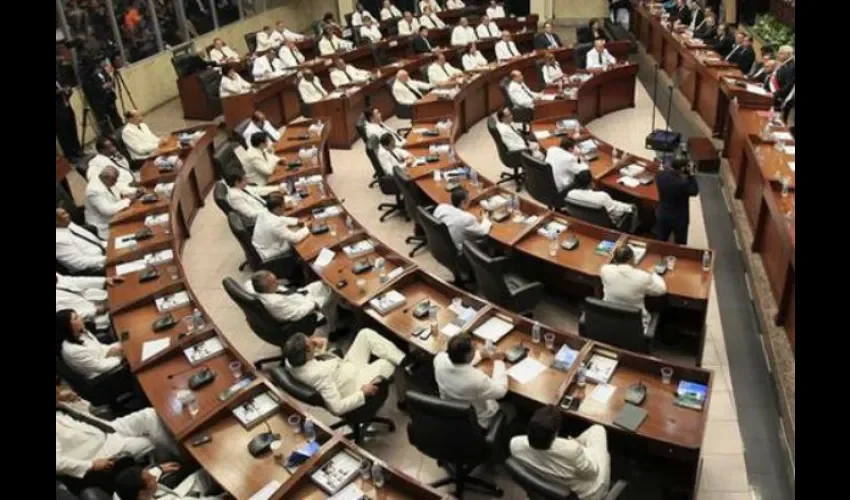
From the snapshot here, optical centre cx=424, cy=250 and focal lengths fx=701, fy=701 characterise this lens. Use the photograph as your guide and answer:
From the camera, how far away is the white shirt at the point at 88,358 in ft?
18.0

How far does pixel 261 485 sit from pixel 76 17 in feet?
40.2

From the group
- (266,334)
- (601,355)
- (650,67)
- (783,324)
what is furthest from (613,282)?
(650,67)

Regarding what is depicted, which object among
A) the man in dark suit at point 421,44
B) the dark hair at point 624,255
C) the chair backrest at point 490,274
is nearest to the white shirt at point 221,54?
the man in dark suit at point 421,44

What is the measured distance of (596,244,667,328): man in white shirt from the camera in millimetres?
5699

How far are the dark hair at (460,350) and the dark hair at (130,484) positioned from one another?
6.68 ft

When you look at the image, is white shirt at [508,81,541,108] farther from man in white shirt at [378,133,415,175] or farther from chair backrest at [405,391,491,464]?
chair backrest at [405,391,491,464]

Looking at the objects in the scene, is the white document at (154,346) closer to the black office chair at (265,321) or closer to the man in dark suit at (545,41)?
the black office chair at (265,321)

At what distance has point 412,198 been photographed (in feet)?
26.2

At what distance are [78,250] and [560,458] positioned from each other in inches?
225

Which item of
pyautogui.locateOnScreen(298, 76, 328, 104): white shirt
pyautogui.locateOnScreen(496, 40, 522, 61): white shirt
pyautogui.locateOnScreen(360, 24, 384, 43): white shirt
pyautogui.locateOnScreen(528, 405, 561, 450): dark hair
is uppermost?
pyautogui.locateOnScreen(360, 24, 384, 43): white shirt

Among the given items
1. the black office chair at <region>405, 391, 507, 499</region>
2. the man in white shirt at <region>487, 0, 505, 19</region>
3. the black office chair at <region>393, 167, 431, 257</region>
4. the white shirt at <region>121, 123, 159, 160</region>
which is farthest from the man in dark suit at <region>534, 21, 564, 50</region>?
the black office chair at <region>405, 391, 507, 499</region>

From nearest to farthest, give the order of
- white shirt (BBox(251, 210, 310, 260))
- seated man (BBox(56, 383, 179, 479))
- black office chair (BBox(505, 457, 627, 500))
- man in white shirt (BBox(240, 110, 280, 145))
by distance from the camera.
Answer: black office chair (BBox(505, 457, 627, 500))
seated man (BBox(56, 383, 179, 479))
white shirt (BBox(251, 210, 310, 260))
man in white shirt (BBox(240, 110, 280, 145))

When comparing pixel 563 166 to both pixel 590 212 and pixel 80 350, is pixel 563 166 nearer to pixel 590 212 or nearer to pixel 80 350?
pixel 590 212

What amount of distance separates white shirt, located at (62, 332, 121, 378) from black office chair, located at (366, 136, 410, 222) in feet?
13.5
